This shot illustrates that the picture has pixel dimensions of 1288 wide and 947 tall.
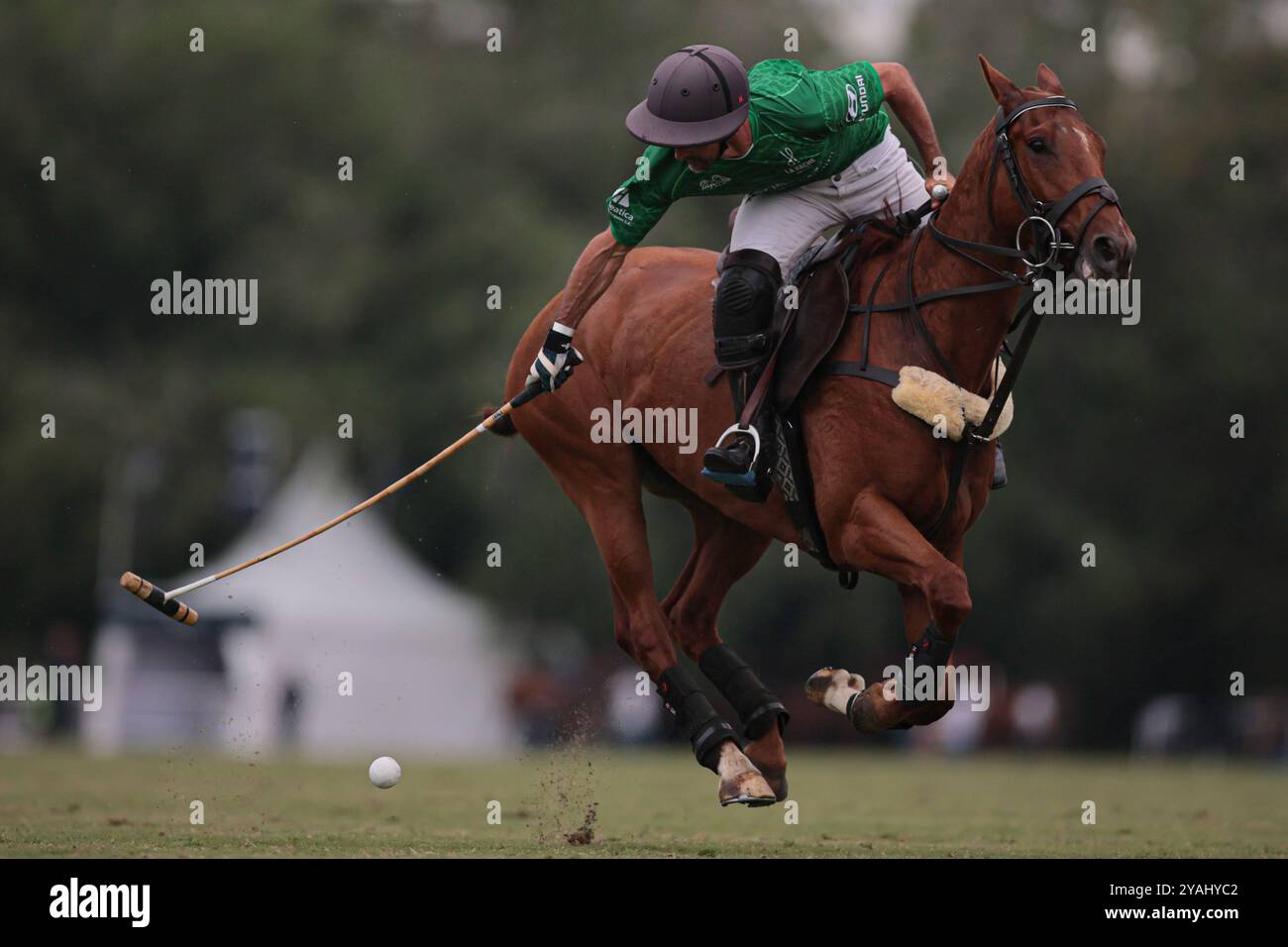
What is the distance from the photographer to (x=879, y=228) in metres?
9.03

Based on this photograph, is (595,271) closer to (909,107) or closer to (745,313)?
(745,313)

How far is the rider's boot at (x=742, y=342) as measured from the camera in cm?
865

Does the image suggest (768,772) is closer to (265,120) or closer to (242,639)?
(242,639)

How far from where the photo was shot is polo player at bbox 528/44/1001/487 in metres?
8.44

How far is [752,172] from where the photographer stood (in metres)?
8.73

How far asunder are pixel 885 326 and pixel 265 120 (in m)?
35.2

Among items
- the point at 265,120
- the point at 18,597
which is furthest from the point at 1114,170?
the point at 18,597

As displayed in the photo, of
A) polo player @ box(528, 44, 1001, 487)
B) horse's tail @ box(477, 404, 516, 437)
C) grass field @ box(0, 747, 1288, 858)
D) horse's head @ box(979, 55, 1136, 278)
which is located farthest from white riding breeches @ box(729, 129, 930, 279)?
grass field @ box(0, 747, 1288, 858)

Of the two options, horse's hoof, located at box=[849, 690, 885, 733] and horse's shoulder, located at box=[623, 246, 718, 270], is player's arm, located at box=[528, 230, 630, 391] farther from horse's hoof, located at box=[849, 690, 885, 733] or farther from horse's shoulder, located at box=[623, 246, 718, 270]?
horse's hoof, located at box=[849, 690, 885, 733]

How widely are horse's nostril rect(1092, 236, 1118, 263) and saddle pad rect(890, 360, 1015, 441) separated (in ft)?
3.20

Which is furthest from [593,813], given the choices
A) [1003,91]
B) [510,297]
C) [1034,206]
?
[510,297]

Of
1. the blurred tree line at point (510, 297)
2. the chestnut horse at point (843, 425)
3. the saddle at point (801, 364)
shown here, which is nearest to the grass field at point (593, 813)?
the chestnut horse at point (843, 425)

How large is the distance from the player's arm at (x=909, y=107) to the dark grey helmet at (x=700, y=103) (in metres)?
0.98

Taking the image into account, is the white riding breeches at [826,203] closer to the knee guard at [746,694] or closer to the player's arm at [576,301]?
the player's arm at [576,301]
